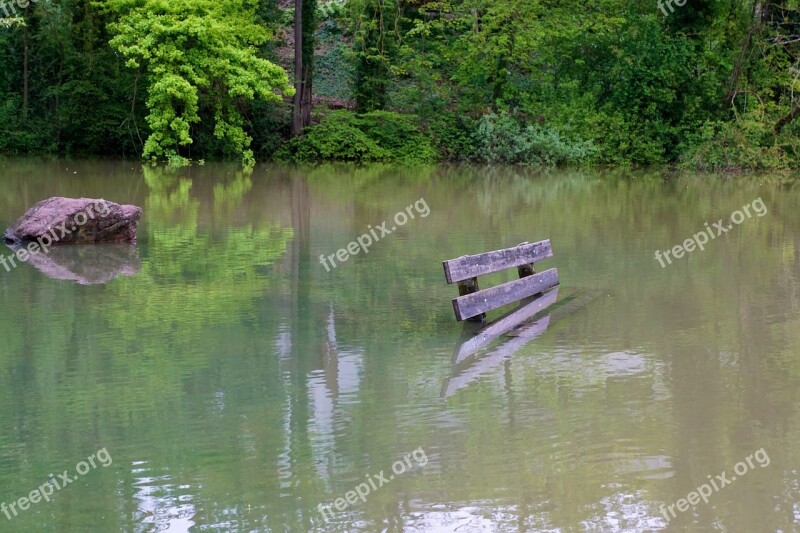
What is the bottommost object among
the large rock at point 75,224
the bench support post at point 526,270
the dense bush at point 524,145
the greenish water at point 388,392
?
the greenish water at point 388,392

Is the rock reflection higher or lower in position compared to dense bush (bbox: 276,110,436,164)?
lower

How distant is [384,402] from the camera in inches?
300

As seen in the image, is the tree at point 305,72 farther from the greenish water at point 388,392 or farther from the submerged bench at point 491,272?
the submerged bench at point 491,272

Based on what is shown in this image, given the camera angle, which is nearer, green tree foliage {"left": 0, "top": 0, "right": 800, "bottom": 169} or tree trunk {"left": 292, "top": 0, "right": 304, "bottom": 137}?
green tree foliage {"left": 0, "top": 0, "right": 800, "bottom": 169}

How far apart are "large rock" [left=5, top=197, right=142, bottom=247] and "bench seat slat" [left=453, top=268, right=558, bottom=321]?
6.97 metres

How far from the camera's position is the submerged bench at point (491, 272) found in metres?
10.1

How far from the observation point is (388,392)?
7879 millimetres

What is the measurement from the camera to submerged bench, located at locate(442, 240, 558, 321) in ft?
33.3

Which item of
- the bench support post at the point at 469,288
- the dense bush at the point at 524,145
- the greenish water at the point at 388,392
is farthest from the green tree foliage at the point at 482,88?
the bench support post at the point at 469,288

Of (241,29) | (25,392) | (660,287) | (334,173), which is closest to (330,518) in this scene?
(25,392)

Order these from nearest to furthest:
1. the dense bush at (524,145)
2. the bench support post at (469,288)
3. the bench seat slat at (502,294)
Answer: the bench seat slat at (502,294)
the bench support post at (469,288)
the dense bush at (524,145)

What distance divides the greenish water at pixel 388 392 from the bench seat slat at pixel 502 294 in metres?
0.30

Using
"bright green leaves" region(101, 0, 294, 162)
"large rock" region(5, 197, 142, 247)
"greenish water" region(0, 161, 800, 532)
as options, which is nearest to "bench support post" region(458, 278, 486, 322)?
"greenish water" region(0, 161, 800, 532)

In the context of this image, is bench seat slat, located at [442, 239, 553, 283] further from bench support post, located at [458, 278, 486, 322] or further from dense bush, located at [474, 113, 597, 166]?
dense bush, located at [474, 113, 597, 166]
